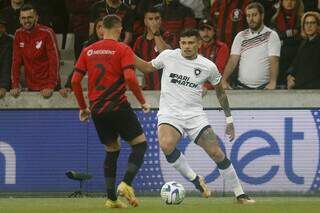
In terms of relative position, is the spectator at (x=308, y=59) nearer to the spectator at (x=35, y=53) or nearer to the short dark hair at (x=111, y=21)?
the spectator at (x=35, y=53)

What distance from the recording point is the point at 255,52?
52.1ft

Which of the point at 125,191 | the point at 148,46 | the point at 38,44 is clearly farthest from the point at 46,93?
the point at 125,191

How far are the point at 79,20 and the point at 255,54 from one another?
3467mm

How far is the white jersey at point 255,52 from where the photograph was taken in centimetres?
1575

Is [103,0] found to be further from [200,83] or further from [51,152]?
[200,83]

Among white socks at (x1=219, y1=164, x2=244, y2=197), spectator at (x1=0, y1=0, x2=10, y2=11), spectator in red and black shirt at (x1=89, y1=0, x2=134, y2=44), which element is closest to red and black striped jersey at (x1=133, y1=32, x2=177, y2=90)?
spectator in red and black shirt at (x1=89, y1=0, x2=134, y2=44)

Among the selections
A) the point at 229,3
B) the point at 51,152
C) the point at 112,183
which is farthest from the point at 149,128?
the point at 112,183

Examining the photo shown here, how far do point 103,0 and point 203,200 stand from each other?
15.0 ft

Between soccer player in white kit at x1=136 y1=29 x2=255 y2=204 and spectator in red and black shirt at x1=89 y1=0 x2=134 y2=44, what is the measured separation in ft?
11.9

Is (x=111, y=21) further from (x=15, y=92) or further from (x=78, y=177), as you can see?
(x=15, y=92)

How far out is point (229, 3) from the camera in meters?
16.8

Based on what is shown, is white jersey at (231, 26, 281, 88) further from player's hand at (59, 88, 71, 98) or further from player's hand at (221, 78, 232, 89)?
player's hand at (59, 88, 71, 98)

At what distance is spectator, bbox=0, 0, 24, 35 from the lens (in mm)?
17375

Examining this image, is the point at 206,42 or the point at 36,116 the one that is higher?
the point at 206,42
